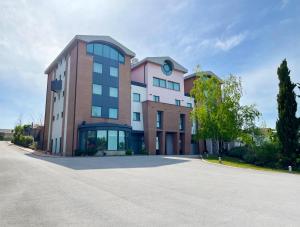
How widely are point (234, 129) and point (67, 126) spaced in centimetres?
2168

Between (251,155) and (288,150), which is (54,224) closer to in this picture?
(288,150)

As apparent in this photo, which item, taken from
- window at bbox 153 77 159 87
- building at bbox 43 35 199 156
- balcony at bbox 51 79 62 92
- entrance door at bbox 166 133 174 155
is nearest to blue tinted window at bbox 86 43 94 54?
building at bbox 43 35 199 156

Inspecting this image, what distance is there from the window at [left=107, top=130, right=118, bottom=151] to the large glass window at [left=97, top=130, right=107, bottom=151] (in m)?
0.61

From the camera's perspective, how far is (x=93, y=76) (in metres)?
34.5

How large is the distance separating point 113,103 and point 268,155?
20.6m

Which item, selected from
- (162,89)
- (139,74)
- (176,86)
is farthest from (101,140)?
(176,86)

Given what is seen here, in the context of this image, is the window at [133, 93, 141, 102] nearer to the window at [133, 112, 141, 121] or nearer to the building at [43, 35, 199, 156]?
the building at [43, 35, 199, 156]

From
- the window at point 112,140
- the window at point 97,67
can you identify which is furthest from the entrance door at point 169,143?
the window at point 97,67

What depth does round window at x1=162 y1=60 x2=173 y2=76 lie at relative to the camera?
42.5 meters

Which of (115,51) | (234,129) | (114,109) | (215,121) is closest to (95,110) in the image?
(114,109)

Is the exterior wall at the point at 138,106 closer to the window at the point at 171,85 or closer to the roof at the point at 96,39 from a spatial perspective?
the roof at the point at 96,39

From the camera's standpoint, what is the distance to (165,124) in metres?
38.9

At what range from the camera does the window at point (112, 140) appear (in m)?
31.8

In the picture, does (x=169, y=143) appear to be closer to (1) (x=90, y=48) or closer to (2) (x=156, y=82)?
(2) (x=156, y=82)
